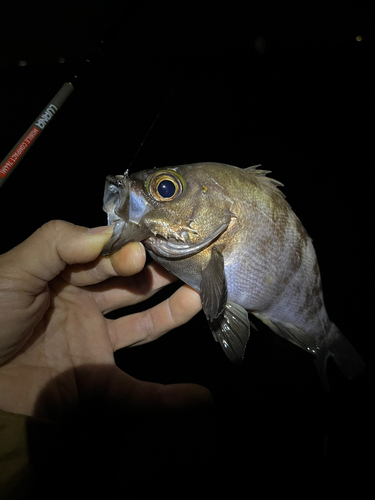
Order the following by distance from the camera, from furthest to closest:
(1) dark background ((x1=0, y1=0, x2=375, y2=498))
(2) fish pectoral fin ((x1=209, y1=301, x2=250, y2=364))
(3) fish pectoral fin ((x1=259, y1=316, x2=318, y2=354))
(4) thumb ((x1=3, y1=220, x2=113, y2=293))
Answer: (1) dark background ((x1=0, y1=0, x2=375, y2=498)) < (3) fish pectoral fin ((x1=259, y1=316, x2=318, y2=354)) < (2) fish pectoral fin ((x1=209, y1=301, x2=250, y2=364)) < (4) thumb ((x1=3, y1=220, x2=113, y2=293))

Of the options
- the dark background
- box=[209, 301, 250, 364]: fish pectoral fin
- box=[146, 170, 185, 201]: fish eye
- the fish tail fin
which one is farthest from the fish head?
the dark background

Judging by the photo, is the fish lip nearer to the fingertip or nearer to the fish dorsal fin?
the fingertip

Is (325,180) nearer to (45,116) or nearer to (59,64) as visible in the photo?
(45,116)

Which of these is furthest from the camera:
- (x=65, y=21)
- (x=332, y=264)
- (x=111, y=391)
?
(x=65, y=21)

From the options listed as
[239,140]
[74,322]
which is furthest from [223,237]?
[239,140]

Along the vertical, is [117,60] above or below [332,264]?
above

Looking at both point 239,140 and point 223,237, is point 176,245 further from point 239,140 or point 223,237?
point 239,140

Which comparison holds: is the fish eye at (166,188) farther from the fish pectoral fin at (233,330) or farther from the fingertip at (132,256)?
the fish pectoral fin at (233,330)

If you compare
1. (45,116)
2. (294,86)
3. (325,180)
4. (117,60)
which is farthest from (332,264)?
(117,60)
